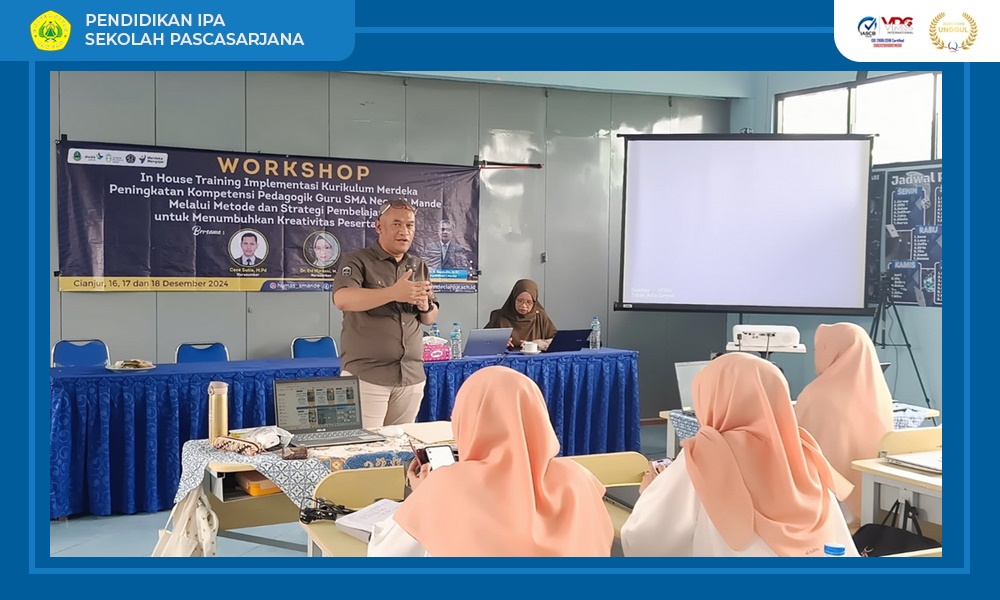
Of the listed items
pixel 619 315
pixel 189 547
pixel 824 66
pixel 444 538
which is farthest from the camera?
pixel 619 315

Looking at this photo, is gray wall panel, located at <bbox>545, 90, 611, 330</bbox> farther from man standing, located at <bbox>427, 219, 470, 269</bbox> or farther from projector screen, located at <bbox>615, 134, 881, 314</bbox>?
projector screen, located at <bbox>615, 134, 881, 314</bbox>

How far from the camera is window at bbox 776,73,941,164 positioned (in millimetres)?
5930

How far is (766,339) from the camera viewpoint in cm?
445

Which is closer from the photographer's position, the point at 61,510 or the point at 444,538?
the point at 444,538

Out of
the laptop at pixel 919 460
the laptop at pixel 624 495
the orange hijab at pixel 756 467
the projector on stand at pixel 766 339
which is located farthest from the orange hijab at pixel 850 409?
the projector on stand at pixel 766 339

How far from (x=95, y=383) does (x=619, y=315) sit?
4294 mm

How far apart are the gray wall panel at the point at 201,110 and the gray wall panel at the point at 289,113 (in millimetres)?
74

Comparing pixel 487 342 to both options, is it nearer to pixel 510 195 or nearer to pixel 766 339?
pixel 766 339

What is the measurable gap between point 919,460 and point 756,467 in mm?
1111

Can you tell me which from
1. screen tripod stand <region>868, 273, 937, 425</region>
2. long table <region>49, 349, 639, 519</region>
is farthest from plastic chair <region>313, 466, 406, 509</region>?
screen tripod stand <region>868, 273, 937, 425</region>

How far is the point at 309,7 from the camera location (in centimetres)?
90
